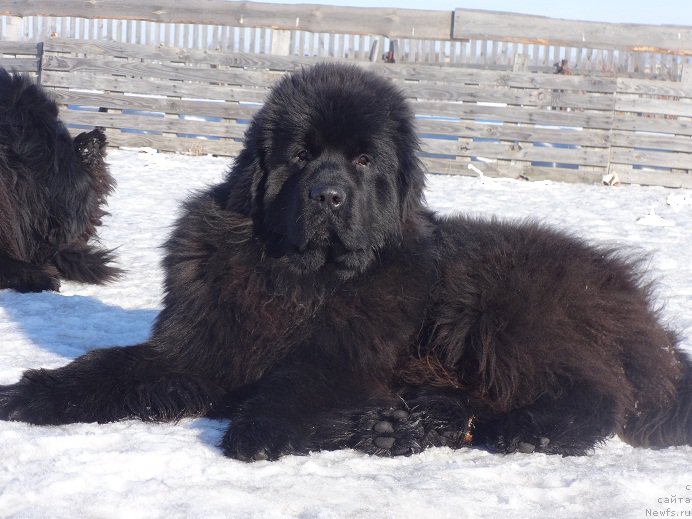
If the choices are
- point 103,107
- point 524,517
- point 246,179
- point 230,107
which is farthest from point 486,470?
point 103,107

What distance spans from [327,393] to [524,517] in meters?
0.88

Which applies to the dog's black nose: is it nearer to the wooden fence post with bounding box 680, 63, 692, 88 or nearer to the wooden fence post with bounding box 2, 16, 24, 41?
the wooden fence post with bounding box 680, 63, 692, 88

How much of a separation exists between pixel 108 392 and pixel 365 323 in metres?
0.97

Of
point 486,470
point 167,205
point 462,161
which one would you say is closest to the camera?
point 486,470

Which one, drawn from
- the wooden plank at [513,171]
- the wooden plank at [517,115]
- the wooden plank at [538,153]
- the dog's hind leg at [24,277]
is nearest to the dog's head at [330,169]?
the dog's hind leg at [24,277]

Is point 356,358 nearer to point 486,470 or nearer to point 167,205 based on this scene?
point 486,470

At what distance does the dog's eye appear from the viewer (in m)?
3.18

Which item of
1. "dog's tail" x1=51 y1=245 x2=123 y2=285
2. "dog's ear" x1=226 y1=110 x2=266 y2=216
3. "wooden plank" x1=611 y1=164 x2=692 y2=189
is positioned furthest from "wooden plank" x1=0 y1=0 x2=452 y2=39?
"dog's ear" x1=226 y1=110 x2=266 y2=216

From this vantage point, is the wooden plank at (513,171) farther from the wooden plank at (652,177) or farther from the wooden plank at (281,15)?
the wooden plank at (281,15)

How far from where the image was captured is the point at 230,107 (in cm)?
1173

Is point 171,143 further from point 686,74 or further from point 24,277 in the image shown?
point 686,74

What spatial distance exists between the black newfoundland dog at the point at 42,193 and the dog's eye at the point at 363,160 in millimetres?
2760

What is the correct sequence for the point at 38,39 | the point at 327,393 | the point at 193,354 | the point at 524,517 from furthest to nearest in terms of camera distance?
1. the point at 38,39
2. the point at 193,354
3. the point at 327,393
4. the point at 524,517

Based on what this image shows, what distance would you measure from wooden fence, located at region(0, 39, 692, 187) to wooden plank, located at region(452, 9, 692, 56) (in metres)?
0.85
